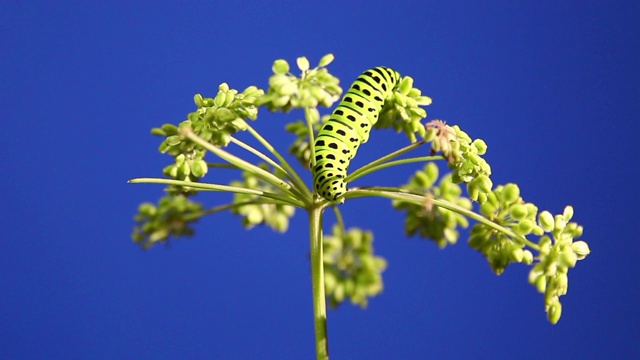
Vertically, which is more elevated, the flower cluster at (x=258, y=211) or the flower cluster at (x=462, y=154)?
the flower cluster at (x=258, y=211)

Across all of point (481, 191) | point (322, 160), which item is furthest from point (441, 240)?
point (322, 160)

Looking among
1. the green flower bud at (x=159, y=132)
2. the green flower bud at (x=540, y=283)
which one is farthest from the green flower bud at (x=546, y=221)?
the green flower bud at (x=159, y=132)

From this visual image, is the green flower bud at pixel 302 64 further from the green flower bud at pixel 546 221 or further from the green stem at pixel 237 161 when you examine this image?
the green flower bud at pixel 546 221

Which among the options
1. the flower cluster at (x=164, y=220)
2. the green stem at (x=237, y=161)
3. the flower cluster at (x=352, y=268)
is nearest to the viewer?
the green stem at (x=237, y=161)

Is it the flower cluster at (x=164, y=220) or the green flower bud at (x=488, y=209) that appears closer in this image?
the green flower bud at (x=488, y=209)

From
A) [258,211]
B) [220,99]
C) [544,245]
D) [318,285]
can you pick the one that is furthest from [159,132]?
[544,245]

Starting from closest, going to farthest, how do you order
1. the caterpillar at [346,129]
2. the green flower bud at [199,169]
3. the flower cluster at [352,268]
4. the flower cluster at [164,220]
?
the caterpillar at [346,129] < the green flower bud at [199,169] < the flower cluster at [164,220] < the flower cluster at [352,268]

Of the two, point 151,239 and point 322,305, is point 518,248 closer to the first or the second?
point 322,305

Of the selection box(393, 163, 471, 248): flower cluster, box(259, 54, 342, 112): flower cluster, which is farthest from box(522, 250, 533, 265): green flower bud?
box(259, 54, 342, 112): flower cluster
